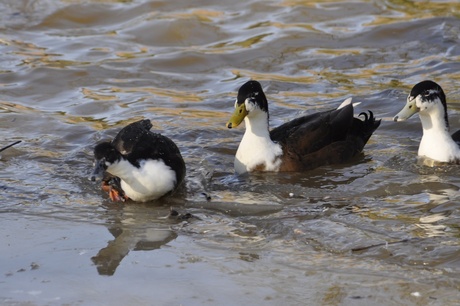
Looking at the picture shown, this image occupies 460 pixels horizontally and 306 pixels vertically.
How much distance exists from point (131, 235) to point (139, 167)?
109cm

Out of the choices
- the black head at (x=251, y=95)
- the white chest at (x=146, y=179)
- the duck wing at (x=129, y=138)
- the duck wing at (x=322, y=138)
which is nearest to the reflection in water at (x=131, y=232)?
the white chest at (x=146, y=179)

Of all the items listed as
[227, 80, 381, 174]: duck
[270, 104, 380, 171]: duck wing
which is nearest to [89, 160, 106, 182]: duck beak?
[227, 80, 381, 174]: duck

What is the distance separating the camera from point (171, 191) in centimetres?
804

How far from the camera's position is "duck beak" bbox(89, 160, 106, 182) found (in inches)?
292

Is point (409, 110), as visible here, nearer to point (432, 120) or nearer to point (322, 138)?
point (432, 120)

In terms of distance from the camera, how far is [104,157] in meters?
7.59

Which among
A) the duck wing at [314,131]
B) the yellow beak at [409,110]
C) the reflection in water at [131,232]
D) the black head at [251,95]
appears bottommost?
the reflection in water at [131,232]

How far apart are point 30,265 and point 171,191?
2061 millimetres

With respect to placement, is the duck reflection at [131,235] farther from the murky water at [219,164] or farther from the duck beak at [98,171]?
the duck beak at [98,171]

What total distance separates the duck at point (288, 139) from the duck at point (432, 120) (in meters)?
0.62

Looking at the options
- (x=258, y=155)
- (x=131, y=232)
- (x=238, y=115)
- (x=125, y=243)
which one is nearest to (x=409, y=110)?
(x=258, y=155)

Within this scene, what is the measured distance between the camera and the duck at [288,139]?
352 inches

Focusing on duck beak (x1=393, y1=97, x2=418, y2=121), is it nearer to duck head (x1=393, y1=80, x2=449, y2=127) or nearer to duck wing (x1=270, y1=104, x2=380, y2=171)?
duck head (x1=393, y1=80, x2=449, y2=127)

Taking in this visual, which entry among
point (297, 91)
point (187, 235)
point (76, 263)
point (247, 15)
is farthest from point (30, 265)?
point (247, 15)
